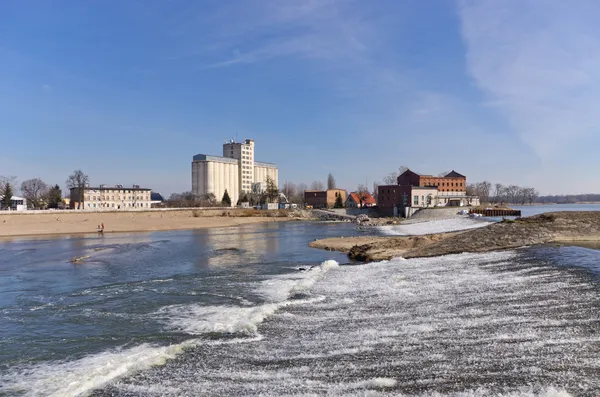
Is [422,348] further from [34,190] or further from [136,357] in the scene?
[34,190]

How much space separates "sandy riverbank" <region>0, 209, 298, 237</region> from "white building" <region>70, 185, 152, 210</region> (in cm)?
4699

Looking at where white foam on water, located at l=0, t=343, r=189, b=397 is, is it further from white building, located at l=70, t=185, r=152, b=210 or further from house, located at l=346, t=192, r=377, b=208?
white building, located at l=70, t=185, r=152, b=210

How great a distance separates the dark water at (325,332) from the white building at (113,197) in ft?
417

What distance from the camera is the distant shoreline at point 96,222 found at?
63750mm

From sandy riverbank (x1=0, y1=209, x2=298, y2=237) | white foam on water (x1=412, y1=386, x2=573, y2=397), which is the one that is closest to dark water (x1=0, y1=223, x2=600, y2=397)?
white foam on water (x1=412, y1=386, x2=573, y2=397)

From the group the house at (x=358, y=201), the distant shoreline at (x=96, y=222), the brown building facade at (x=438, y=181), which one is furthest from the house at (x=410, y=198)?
the distant shoreline at (x=96, y=222)

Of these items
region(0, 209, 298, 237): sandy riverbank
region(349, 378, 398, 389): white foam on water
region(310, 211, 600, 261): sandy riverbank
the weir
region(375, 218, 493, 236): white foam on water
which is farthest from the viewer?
the weir

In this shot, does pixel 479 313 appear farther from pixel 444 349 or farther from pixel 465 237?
pixel 465 237

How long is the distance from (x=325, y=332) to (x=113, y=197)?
478 feet

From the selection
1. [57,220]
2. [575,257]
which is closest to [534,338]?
[575,257]

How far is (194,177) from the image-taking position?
582ft

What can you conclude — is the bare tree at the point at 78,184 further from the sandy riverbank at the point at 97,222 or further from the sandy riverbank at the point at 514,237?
the sandy riverbank at the point at 514,237

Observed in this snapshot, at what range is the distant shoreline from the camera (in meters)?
63.8

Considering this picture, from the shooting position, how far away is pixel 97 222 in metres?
75.9
